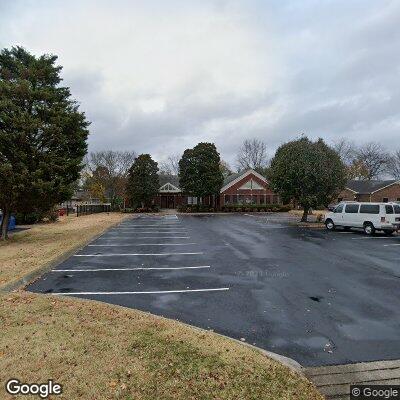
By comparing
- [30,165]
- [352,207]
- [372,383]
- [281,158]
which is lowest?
[372,383]

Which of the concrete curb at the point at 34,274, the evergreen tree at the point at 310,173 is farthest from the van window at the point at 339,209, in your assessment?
the concrete curb at the point at 34,274

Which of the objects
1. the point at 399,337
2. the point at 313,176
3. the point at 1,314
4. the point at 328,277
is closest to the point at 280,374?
the point at 399,337

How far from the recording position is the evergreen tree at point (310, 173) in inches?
1068

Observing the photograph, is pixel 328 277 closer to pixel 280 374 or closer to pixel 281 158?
pixel 280 374

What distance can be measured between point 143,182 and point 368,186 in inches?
1519

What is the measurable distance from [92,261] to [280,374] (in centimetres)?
985

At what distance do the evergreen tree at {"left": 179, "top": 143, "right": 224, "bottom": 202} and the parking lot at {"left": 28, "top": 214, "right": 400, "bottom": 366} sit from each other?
116 feet

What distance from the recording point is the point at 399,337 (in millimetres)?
6102

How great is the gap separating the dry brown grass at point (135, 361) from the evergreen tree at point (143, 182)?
4508cm

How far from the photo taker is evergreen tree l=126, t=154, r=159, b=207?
2024 inches

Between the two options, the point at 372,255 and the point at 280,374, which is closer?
the point at 280,374

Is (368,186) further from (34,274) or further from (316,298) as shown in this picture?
Answer: (34,274)

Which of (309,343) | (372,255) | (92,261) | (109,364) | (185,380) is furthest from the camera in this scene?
(372,255)

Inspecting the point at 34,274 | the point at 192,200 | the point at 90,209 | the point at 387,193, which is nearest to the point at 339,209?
the point at 34,274
